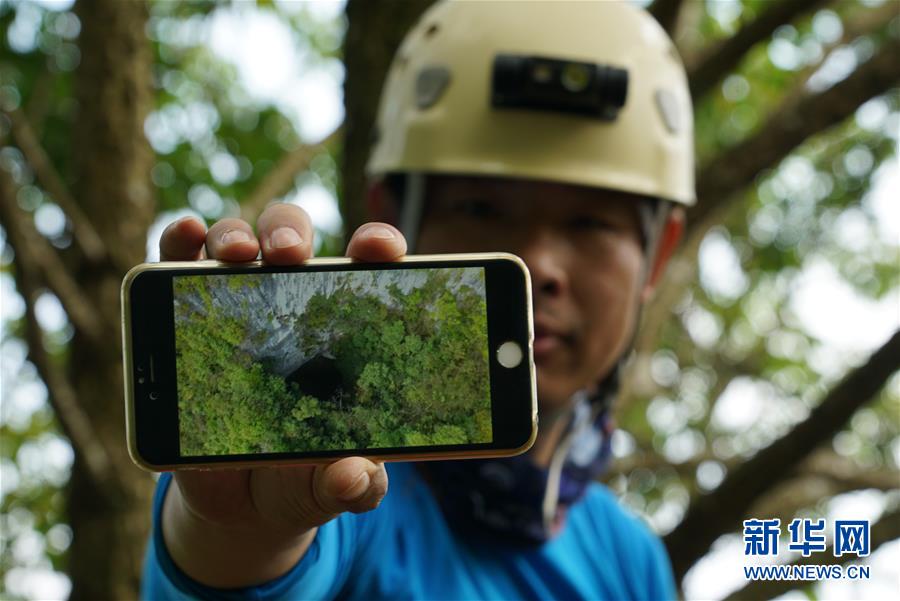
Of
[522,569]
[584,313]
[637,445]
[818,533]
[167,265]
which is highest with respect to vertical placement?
[167,265]

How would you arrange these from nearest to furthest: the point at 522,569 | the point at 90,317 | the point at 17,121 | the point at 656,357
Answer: the point at 522,569
the point at 17,121
the point at 90,317
the point at 656,357

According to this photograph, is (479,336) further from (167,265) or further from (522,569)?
(522,569)

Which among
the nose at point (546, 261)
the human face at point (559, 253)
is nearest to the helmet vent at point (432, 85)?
the human face at point (559, 253)

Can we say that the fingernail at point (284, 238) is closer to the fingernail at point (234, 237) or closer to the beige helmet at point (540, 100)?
the fingernail at point (234, 237)

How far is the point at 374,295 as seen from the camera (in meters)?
1.41

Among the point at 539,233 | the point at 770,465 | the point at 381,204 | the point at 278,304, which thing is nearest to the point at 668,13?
the point at 381,204

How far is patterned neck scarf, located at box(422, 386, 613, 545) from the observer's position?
2123mm

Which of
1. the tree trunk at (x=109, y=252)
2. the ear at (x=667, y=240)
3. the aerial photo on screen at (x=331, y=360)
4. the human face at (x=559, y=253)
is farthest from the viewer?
the tree trunk at (x=109, y=252)

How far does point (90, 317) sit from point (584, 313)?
176 centimetres

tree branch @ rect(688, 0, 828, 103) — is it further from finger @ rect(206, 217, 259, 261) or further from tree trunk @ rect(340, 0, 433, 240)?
finger @ rect(206, 217, 259, 261)

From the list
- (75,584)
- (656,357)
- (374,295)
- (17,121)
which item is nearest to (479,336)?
(374,295)

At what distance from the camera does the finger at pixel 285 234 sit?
4.43 ft

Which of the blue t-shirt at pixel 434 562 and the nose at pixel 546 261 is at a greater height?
the nose at pixel 546 261

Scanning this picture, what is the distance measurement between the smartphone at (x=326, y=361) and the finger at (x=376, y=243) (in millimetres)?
22
